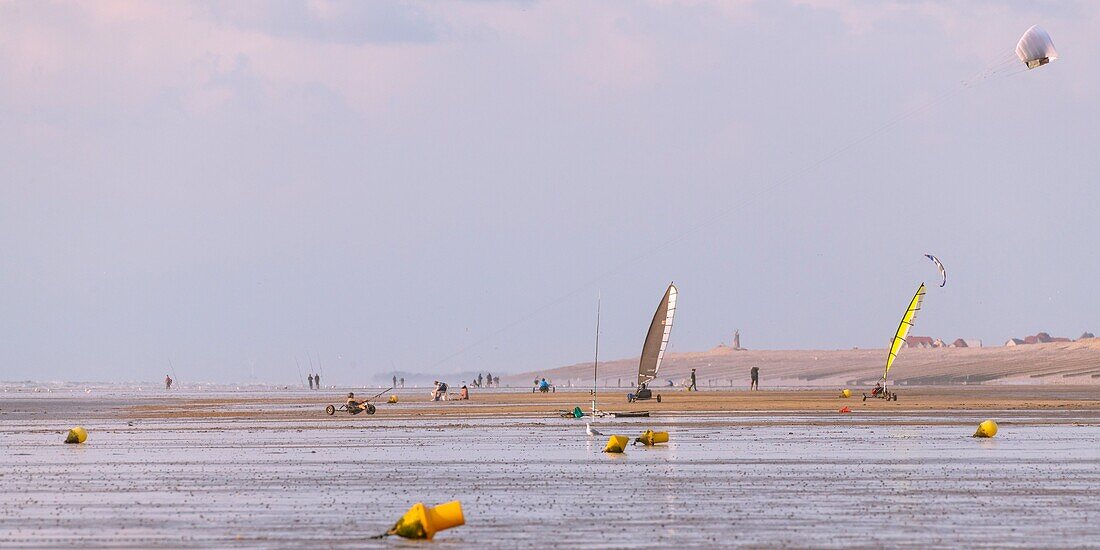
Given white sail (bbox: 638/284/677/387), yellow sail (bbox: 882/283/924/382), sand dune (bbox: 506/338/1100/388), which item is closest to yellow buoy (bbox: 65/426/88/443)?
white sail (bbox: 638/284/677/387)

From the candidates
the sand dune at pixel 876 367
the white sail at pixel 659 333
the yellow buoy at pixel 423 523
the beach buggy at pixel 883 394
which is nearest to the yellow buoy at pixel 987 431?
the yellow buoy at pixel 423 523

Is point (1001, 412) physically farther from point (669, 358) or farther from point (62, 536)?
point (669, 358)

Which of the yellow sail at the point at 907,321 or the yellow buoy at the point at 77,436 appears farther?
the yellow sail at the point at 907,321

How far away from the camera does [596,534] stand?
1853 cm

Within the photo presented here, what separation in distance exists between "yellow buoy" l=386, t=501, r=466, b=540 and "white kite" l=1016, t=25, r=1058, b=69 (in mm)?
33004

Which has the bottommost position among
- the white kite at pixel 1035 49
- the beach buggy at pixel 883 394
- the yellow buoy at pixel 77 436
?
the yellow buoy at pixel 77 436

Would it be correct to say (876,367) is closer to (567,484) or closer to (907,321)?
(907,321)

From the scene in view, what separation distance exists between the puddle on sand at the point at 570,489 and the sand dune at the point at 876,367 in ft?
242

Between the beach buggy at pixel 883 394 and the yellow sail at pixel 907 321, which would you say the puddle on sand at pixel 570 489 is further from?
the yellow sail at pixel 907 321

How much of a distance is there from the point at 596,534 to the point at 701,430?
2409 centimetres

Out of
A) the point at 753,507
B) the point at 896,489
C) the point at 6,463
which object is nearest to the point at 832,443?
the point at 896,489

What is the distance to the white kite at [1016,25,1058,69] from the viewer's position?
4688 cm

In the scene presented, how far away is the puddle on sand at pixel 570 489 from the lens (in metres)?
18.7

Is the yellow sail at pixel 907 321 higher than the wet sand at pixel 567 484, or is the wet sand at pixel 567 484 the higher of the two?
the yellow sail at pixel 907 321
